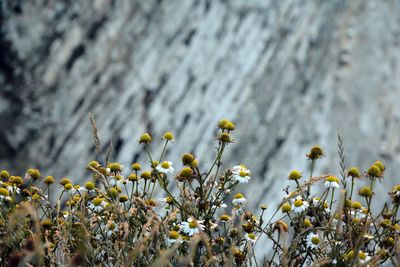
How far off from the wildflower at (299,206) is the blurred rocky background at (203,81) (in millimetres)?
9306

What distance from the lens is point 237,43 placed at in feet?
47.9

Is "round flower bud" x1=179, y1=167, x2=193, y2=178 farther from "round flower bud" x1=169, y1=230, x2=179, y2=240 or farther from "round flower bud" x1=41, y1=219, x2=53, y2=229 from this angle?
"round flower bud" x1=41, y1=219, x2=53, y2=229

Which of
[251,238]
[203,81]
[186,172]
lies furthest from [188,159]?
[203,81]

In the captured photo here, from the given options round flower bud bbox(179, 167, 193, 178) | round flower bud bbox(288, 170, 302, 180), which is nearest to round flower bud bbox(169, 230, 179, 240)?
round flower bud bbox(179, 167, 193, 178)

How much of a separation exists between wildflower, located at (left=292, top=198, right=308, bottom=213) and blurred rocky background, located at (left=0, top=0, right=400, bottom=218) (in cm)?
931

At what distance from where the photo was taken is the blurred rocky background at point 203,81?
11.8 m

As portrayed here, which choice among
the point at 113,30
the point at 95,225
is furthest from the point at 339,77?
the point at 95,225

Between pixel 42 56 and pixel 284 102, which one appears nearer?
pixel 42 56

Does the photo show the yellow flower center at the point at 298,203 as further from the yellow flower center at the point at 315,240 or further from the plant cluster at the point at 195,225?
the yellow flower center at the point at 315,240

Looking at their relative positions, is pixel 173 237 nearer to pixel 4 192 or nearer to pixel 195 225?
pixel 195 225

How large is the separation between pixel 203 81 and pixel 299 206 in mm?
11398

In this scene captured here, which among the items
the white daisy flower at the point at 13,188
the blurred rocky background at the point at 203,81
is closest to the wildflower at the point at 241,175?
the white daisy flower at the point at 13,188

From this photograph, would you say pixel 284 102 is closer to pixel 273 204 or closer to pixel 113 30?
pixel 273 204

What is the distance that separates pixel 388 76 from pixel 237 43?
554 centimetres
